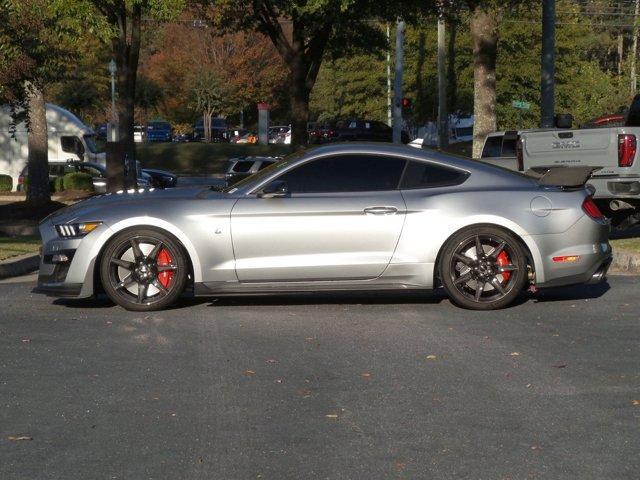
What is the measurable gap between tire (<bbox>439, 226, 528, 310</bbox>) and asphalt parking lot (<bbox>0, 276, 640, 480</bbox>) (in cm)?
19

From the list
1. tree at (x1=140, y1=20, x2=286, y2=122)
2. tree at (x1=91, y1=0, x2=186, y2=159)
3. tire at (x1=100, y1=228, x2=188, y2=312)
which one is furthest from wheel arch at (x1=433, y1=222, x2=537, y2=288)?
tree at (x1=140, y1=20, x2=286, y2=122)

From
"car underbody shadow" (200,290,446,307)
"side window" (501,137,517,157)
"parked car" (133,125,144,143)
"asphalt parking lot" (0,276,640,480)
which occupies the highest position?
"parked car" (133,125,144,143)

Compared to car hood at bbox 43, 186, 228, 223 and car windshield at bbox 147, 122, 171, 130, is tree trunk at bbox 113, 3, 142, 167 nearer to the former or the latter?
car hood at bbox 43, 186, 228, 223

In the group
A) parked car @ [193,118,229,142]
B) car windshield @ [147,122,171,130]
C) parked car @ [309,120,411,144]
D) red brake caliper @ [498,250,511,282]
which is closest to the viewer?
red brake caliper @ [498,250,511,282]

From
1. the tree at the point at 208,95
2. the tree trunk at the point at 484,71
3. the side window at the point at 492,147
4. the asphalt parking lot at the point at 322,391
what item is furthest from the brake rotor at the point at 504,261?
the tree at the point at 208,95

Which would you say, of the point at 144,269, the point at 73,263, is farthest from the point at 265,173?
the point at 73,263

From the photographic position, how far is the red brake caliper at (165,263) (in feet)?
31.3

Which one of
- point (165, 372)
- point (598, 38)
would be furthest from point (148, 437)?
point (598, 38)

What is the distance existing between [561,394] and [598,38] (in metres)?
75.1

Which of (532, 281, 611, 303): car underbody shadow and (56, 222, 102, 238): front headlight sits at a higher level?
(56, 222, 102, 238): front headlight

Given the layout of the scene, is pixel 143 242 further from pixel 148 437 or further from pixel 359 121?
pixel 359 121

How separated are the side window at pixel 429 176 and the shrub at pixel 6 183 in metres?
31.4

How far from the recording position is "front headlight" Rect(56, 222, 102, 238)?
375 inches

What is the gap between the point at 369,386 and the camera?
272 inches
